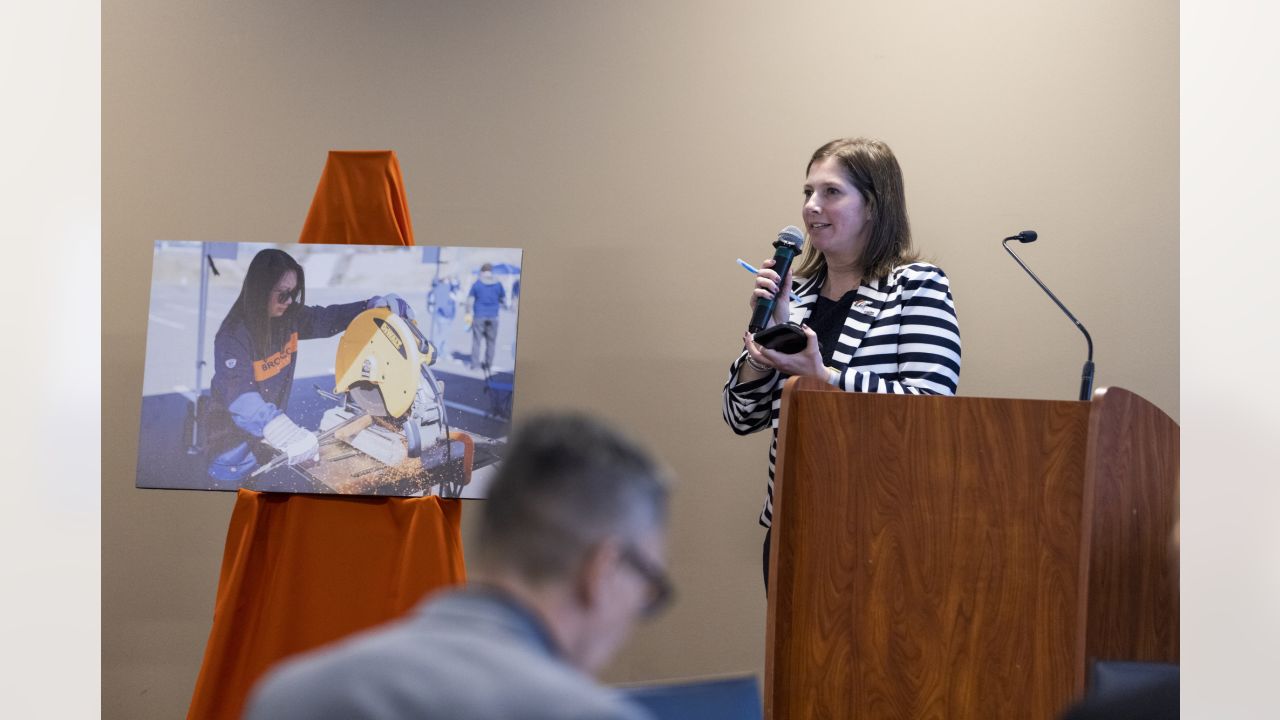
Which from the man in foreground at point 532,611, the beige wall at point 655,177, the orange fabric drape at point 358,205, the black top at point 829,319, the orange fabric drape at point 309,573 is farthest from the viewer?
the beige wall at point 655,177

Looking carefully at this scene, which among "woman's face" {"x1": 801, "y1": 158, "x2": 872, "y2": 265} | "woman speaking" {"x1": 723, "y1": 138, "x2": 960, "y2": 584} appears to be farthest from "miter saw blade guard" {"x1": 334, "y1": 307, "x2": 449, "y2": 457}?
"woman's face" {"x1": 801, "y1": 158, "x2": 872, "y2": 265}

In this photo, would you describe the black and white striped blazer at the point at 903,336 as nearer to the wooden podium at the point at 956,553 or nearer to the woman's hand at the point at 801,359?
the woman's hand at the point at 801,359

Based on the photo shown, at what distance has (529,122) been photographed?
3.39 m

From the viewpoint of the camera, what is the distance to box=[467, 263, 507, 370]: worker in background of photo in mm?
2678

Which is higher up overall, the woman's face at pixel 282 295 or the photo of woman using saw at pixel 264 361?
the woman's face at pixel 282 295

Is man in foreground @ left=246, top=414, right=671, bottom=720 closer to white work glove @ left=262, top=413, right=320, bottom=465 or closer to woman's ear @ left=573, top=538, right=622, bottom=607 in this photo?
woman's ear @ left=573, top=538, right=622, bottom=607

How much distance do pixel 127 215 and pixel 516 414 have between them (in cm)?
127

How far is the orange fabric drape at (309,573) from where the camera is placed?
8.57 feet

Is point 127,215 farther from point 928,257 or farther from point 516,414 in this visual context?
point 928,257

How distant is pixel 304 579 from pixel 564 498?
204 cm

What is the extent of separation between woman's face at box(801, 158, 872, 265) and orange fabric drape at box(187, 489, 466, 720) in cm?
102

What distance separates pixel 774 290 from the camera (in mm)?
2373

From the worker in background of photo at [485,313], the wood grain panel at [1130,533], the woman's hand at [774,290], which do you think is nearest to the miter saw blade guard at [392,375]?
the worker in background of photo at [485,313]

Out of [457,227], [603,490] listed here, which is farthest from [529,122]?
[603,490]
